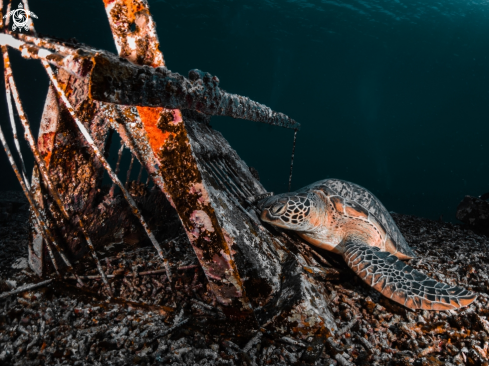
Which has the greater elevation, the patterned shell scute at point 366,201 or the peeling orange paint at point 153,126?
the peeling orange paint at point 153,126

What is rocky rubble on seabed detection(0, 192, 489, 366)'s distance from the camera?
1.09 metres

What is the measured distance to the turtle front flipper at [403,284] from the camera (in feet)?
5.24

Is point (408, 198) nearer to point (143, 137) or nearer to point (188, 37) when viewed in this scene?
point (188, 37)

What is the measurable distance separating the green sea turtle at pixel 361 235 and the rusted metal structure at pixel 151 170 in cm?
45

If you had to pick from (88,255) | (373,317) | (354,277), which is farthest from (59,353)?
(354,277)

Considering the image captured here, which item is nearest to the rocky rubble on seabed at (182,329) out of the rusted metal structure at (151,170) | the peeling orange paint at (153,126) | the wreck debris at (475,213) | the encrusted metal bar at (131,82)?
the rusted metal structure at (151,170)

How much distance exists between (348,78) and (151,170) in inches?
2305

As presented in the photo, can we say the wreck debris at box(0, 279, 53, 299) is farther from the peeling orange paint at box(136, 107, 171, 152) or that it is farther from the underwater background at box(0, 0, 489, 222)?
the underwater background at box(0, 0, 489, 222)

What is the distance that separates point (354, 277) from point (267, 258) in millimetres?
1209

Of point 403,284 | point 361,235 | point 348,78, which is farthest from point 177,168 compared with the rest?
point 348,78

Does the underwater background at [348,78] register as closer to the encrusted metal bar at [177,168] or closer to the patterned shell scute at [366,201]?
the patterned shell scute at [366,201]

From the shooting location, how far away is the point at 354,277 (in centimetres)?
219

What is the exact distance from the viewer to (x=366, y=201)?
265 cm

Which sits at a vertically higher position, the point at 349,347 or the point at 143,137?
the point at 143,137
